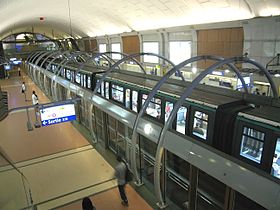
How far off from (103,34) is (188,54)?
16085mm

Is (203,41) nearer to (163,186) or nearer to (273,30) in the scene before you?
(273,30)

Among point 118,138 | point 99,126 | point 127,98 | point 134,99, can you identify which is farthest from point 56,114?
point 134,99

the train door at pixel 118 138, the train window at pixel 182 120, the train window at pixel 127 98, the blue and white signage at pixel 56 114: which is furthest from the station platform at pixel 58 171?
the train window at pixel 127 98

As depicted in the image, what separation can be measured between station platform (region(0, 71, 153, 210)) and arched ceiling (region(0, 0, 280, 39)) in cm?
610

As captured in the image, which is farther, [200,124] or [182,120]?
[182,120]

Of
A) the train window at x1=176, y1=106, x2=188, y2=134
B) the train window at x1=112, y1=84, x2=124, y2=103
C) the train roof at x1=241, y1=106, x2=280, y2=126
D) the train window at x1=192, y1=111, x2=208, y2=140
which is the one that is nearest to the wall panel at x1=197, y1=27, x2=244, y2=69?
the train window at x1=112, y1=84, x2=124, y2=103

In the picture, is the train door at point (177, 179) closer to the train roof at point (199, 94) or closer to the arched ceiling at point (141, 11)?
the train roof at point (199, 94)

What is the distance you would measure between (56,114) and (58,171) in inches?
79.5

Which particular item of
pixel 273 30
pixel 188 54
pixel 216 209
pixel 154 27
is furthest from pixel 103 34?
pixel 216 209

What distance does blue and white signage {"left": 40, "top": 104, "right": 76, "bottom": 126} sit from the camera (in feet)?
29.2

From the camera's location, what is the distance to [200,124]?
5492 mm

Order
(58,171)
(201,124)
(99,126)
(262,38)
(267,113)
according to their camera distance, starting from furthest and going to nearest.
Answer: (262,38) → (99,126) → (58,171) → (201,124) → (267,113)

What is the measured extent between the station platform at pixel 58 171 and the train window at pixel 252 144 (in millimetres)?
3157

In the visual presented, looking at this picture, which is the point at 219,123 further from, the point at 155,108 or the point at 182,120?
the point at 155,108
